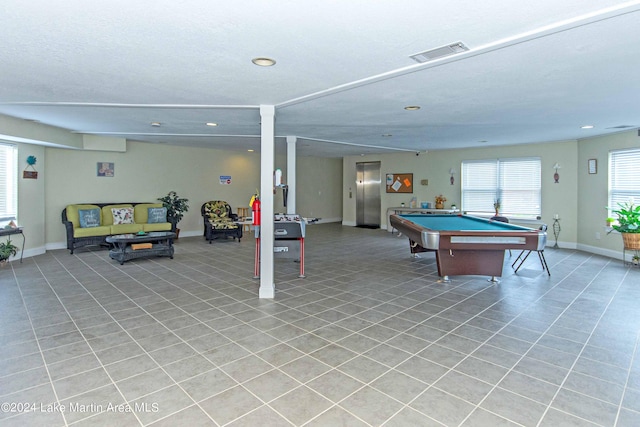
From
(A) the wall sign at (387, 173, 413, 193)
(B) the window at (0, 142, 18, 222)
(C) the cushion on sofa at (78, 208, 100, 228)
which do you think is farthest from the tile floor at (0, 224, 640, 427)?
(A) the wall sign at (387, 173, 413, 193)

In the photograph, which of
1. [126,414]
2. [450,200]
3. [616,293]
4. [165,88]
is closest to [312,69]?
[165,88]

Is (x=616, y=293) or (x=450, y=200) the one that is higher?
(x=450, y=200)

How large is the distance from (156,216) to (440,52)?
7613 mm

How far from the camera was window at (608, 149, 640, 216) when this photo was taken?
6680 millimetres

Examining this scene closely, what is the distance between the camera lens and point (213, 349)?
121 inches

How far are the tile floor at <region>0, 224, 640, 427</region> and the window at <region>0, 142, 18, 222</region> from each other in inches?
76.5

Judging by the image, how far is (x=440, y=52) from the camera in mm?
2875

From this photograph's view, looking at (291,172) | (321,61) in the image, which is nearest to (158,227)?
(291,172)

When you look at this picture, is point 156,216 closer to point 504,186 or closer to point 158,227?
point 158,227

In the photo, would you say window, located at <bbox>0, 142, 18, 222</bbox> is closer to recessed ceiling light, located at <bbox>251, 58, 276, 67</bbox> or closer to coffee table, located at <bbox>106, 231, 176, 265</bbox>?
coffee table, located at <bbox>106, 231, 176, 265</bbox>

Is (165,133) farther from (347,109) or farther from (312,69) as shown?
(312,69)

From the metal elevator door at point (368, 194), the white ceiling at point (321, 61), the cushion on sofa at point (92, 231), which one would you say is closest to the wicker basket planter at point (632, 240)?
the white ceiling at point (321, 61)

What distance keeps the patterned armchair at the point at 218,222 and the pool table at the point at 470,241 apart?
4.30m

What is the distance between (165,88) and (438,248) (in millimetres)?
3772
